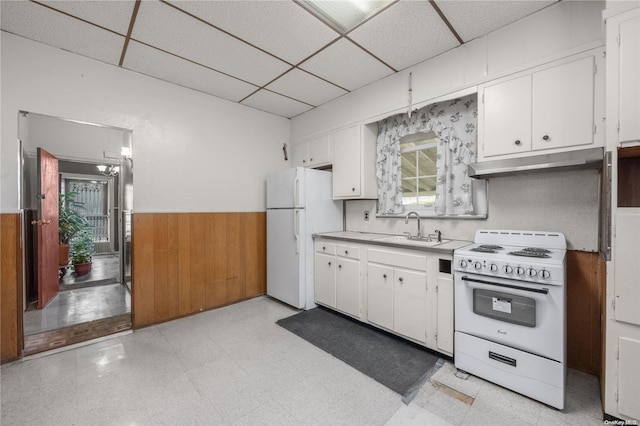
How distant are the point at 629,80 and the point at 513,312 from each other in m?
1.51

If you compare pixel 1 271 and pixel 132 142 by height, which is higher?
pixel 132 142

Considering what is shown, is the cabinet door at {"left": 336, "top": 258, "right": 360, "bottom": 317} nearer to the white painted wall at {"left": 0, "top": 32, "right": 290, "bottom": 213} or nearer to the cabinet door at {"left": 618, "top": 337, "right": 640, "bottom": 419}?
the white painted wall at {"left": 0, "top": 32, "right": 290, "bottom": 213}

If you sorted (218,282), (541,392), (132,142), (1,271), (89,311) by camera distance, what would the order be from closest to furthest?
(541,392) < (1,271) < (132,142) < (89,311) < (218,282)

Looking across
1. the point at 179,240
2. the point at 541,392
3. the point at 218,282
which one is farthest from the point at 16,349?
the point at 541,392

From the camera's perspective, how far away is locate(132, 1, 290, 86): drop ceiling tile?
2066 millimetres

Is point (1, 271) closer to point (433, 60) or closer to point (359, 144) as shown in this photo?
point (359, 144)

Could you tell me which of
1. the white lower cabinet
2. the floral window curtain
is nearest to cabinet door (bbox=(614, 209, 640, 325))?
the white lower cabinet

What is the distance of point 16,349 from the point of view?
7.37ft

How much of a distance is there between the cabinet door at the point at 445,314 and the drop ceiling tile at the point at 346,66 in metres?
2.19

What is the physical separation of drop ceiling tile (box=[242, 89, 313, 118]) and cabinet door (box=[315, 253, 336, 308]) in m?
2.12

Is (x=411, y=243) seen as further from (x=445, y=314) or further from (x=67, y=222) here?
(x=67, y=222)

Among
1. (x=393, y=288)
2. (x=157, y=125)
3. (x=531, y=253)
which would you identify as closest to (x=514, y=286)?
(x=531, y=253)

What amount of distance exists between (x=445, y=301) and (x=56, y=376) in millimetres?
3106

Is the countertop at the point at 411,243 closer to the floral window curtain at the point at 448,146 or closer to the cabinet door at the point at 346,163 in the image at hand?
the floral window curtain at the point at 448,146
